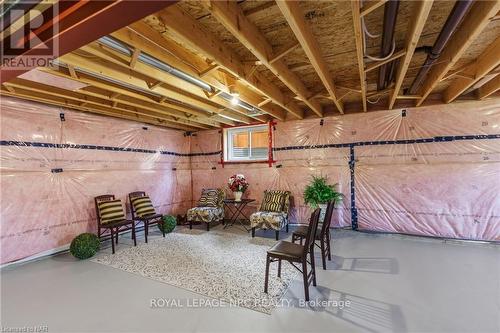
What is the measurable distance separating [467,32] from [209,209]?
176 inches

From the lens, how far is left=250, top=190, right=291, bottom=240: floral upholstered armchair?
13.8 feet

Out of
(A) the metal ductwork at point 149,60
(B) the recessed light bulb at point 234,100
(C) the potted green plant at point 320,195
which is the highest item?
(A) the metal ductwork at point 149,60

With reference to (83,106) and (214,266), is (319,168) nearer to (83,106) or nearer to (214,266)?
(214,266)

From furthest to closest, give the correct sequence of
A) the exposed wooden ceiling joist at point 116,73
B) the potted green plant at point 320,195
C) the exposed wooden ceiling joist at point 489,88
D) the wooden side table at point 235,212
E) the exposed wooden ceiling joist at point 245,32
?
1. the wooden side table at point 235,212
2. the potted green plant at point 320,195
3. the exposed wooden ceiling joist at point 489,88
4. the exposed wooden ceiling joist at point 116,73
5. the exposed wooden ceiling joist at point 245,32

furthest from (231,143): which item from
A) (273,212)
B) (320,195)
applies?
(320,195)

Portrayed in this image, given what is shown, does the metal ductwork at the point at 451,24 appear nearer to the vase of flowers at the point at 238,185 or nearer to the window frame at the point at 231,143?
the window frame at the point at 231,143

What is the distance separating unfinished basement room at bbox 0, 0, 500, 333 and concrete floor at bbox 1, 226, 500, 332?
0.8 inches

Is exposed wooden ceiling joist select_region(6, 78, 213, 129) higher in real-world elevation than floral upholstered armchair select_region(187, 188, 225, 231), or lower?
higher

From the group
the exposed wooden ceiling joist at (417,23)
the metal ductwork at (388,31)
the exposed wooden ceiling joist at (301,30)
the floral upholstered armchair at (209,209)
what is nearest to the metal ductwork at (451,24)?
the exposed wooden ceiling joist at (417,23)

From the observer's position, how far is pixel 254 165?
5.52m

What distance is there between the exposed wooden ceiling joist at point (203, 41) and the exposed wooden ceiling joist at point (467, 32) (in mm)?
1917

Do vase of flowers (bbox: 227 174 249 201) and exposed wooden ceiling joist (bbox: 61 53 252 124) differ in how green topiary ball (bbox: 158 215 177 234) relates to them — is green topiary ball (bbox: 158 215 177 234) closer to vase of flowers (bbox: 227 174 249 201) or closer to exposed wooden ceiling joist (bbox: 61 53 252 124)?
vase of flowers (bbox: 227 174 249 201)

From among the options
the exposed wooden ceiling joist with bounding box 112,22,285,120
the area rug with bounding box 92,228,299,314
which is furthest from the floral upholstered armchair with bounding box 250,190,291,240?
the exposed wooden ceiling joist with bounding box 112,22,285,120

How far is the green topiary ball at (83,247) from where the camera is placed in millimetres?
3387
